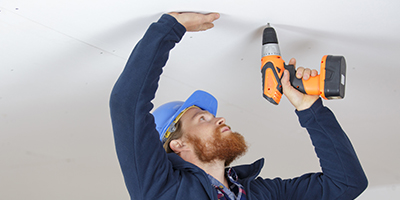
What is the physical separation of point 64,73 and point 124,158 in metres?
0.67

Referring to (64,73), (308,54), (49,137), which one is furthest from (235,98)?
(49,137)

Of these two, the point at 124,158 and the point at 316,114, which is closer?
the point at 124,158

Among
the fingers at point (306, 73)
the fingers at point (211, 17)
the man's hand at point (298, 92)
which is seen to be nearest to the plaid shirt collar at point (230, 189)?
the man's hand at point (298, 92)

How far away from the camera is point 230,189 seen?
1.63 m

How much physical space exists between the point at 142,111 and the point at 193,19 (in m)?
0.42

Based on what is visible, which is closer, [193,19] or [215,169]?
[193,19]

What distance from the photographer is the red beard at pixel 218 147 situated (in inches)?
62.1

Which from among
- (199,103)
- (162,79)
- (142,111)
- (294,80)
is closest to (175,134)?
(199,103)

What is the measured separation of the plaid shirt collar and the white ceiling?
22.4 inches

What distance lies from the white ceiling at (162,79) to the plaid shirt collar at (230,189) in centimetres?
57

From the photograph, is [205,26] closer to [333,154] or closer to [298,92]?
[298,92]

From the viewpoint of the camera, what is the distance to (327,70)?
1369 millimetres

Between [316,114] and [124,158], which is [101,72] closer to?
[124,158]

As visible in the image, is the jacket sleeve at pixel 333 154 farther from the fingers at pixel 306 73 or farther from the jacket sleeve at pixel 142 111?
the jacket sleeve at pixel 142 111
